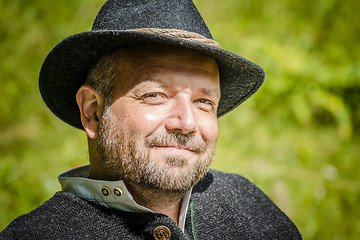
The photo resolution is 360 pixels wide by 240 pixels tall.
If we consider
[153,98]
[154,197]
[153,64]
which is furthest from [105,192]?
[153,64]

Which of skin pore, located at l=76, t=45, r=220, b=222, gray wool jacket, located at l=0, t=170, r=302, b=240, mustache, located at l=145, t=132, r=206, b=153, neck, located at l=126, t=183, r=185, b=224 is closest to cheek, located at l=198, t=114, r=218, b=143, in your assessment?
skin pore, located at l=76, t=45, r=220, b=222

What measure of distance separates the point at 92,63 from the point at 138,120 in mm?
537

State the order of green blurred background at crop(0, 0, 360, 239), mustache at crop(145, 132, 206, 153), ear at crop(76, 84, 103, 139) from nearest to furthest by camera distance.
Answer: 1. mustache at crop(145, 132, 206, 153)
2. ear at crop(76, 84, 103, 139)
3. green blurred background at crop(0, 0, 360, 239)

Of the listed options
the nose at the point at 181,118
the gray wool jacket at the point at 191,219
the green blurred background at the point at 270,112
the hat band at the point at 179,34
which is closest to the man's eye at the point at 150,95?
the nose at the point at 181,118

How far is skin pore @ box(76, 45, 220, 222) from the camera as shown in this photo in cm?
181

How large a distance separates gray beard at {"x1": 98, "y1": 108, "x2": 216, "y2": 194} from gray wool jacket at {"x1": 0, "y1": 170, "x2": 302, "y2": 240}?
0.18m

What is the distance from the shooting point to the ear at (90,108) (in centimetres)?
205

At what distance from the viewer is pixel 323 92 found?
5812 mm

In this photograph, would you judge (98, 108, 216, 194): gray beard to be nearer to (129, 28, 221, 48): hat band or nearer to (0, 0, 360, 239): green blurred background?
(129, 28, 221, 48): hat band

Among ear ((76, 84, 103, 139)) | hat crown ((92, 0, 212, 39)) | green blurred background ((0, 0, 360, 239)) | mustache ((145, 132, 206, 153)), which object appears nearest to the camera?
mustache ((145, 132, 206, 153))

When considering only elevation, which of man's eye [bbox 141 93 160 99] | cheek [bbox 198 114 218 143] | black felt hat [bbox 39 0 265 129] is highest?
black felt hat [bbox 39 0 265 129]

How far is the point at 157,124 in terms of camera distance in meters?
1.81

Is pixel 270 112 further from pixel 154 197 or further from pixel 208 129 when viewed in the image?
pixel 154 197

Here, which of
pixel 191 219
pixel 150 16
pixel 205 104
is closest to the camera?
pixel 150 16
